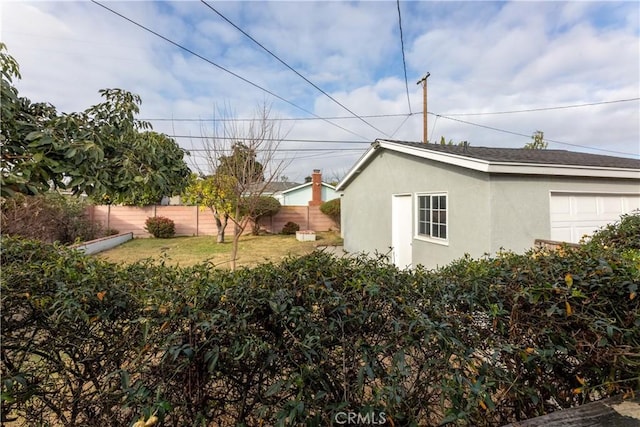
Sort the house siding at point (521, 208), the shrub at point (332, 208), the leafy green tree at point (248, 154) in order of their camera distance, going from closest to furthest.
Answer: the house siding at point (521, 208) < the leafy green tree at point (248, 154) < the shrub at point (332, 208)

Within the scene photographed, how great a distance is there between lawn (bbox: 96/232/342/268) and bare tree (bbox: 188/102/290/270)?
5.95 ft

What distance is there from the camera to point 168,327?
1.41 meters

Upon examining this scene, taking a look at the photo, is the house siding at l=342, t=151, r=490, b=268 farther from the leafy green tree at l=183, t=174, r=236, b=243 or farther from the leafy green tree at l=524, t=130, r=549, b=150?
the leafy green tree at l=524, t=130, r=549, b=150

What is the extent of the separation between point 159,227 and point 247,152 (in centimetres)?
945

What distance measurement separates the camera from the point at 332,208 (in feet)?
62.6

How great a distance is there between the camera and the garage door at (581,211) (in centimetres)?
615

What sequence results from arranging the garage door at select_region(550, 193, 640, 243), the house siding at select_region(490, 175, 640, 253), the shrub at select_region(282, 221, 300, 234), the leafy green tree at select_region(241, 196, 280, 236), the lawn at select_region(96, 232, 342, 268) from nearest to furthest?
the house siding at select_region(490, 175, 640, 253), the garage door at select_region(550, 193, 640, 243), the lawn at select_region(96, 232, 342, 268), the leafy green tree at select_region(241, 196, 280, 236), the shrub at select_region(282, 221, 300, 234)

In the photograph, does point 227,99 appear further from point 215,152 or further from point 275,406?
point 275,406

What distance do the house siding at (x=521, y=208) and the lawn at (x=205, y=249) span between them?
6.19 m

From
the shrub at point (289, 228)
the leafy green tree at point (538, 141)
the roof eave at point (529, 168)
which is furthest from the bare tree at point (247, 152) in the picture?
the leafy green tree at point (538, 141)

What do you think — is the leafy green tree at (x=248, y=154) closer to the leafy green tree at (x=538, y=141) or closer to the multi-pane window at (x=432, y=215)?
the multi-pane window at (x=432, y=215)

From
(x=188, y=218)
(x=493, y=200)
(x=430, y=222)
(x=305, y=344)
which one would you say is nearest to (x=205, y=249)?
(x=188, y=218)

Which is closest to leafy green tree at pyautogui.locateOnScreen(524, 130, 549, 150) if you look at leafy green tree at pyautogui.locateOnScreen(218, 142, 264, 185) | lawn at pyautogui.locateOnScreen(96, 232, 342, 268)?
lawn at pyautogui.locateOnScreen(96, 232, 342, 268)

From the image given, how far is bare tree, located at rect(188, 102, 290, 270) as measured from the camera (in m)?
9.86
